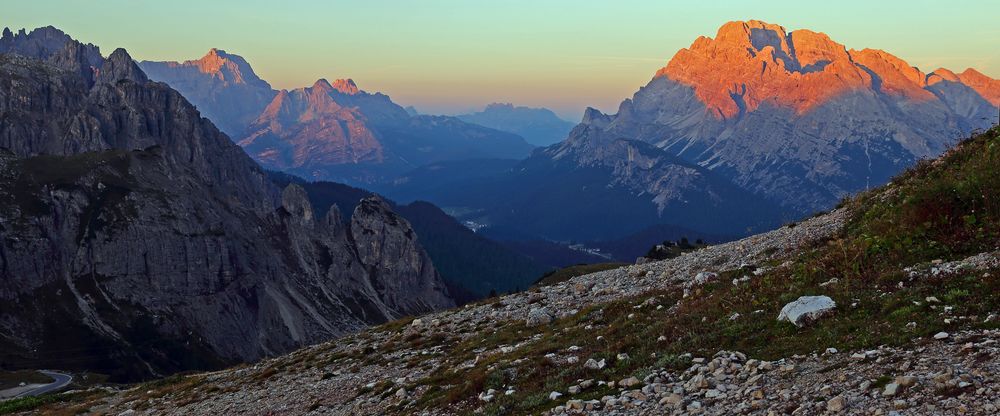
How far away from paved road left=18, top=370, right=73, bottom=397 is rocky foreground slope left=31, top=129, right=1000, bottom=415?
3806 inches

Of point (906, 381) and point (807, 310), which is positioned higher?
point (807, 310)

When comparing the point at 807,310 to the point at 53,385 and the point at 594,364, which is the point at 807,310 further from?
the point at 53,385

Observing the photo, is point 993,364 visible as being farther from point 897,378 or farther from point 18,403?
point 18,403

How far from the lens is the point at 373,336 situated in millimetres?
49531

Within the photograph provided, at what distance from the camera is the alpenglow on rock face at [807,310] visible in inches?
883

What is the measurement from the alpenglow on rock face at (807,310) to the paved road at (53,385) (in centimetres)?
12943

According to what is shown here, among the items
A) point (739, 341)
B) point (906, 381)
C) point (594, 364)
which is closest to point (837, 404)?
point (906, 381)

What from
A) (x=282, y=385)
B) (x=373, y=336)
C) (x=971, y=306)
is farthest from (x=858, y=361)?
(x=373, y=336)

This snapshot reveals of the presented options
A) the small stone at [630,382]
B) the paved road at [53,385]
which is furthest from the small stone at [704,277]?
the paved road at [53,385]

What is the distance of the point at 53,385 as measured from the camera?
14075cm

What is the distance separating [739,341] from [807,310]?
2438 mm

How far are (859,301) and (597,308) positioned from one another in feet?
47.2

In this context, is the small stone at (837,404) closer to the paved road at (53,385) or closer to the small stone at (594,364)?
the small stone at (594,364)

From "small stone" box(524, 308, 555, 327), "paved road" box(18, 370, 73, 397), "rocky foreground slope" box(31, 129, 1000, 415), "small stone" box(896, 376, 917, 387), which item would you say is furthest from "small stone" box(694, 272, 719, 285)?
"paved road" box(18, 370, 73, 397)
